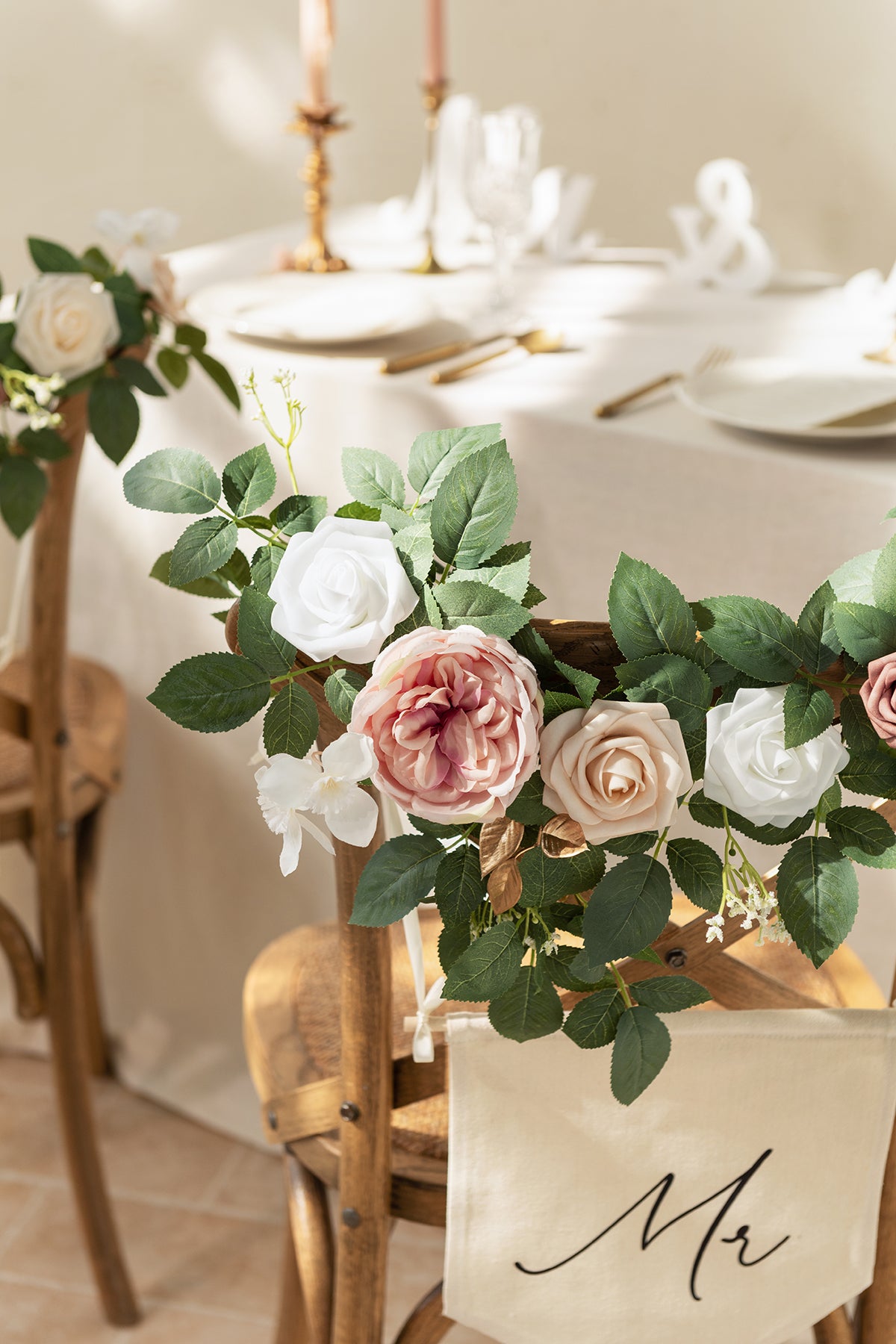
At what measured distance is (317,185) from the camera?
5.36 ft

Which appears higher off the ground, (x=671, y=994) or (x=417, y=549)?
(x=417, y=549)

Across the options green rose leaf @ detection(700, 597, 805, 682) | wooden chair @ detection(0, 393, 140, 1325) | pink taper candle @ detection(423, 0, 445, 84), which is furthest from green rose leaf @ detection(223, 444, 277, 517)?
pink taper candle @ detection(423, 0, 445, 84)

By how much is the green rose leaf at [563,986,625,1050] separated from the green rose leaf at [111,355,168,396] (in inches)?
28.1

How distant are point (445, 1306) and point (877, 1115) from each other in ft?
0.87

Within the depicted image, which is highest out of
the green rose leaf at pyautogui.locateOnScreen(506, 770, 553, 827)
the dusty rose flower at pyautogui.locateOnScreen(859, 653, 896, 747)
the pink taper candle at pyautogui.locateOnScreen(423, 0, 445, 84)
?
the pink taper candle at pyautogui.locateOnScreen(423, 0, 445, 84)

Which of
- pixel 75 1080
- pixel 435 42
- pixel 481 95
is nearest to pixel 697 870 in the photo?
pixel 75 1080

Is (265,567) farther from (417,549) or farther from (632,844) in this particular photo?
(632,844)

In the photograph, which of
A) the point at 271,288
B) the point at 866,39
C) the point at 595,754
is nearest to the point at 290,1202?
the point at 595,754

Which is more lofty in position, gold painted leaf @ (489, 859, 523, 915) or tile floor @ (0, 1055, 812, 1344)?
gold painted leaf @ (489, 859, 523, 915)

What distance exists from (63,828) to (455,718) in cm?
98

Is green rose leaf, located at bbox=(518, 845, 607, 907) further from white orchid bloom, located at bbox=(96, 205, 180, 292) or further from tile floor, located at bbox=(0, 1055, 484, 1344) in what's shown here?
tile floor, located at bbox=(0, 1055, 484, 1344)

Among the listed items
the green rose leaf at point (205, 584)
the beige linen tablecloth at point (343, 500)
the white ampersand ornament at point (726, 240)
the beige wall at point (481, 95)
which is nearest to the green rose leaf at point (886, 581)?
the green rose leaf at point (205, 584)

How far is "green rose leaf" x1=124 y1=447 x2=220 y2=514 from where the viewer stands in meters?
0.64

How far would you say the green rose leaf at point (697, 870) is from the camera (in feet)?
1.95
